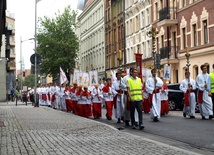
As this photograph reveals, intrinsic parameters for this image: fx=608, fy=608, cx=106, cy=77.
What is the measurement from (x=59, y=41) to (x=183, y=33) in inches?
1603

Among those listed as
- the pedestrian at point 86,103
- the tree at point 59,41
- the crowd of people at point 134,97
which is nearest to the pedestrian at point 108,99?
the crowd of people at point 134,97

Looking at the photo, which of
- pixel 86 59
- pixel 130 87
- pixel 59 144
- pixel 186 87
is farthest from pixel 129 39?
pixel 59 144

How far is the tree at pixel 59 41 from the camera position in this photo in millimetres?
86188

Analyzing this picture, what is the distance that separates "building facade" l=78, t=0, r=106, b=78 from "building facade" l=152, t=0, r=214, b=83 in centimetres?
2983

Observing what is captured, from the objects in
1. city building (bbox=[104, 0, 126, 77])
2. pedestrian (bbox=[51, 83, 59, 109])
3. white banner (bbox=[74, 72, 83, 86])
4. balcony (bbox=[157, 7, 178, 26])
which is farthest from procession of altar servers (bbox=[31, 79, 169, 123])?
city building (bbox=[104, 0, 126, 77])

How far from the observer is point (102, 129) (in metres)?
16.2

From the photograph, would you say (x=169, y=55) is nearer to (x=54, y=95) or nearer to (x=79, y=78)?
(x=54, y=95)

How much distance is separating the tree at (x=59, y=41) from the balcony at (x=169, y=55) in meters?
36.5

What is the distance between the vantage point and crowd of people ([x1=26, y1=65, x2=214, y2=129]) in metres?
17.0

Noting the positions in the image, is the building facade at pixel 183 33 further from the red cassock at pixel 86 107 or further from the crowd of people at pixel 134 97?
the red cassock at pixel 86 107

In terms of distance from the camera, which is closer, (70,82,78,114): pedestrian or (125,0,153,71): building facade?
(70,82,78,114): pedestrian

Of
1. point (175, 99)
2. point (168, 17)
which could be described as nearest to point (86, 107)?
point (175, 99)

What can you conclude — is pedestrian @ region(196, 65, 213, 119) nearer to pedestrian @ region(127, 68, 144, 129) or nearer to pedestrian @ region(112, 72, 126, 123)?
pedestrian @ region(112, 72, 126, 123)

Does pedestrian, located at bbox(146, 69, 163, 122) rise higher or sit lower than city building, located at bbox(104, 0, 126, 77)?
lower
